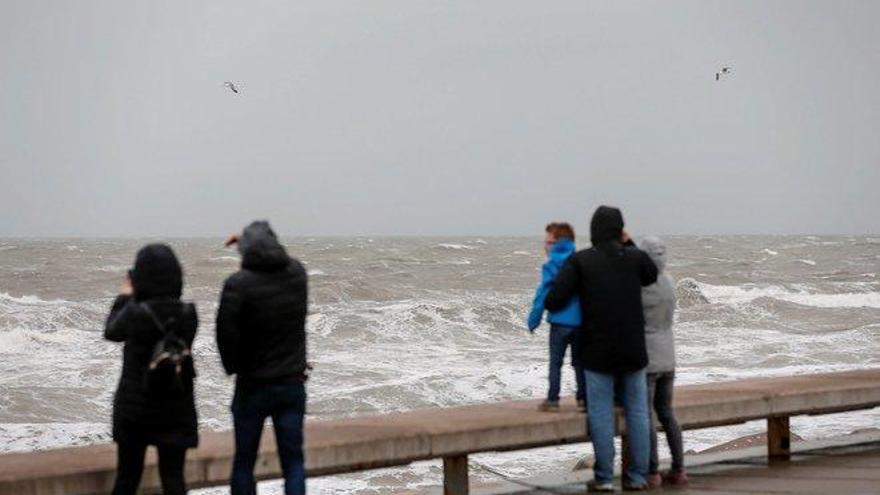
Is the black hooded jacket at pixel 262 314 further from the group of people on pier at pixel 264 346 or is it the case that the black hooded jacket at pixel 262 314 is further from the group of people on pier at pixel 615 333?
the group of people on pier at pixel 615 333

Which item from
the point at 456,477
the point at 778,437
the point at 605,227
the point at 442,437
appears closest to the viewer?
the point at 442,437

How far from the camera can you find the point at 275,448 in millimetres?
6789

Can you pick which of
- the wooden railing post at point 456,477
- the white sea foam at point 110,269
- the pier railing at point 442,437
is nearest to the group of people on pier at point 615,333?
the pier railing at point 442,437

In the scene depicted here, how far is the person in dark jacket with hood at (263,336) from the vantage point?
5.95m

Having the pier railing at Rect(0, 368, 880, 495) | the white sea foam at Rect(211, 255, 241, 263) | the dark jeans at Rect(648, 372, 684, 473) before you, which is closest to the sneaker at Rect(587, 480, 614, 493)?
the pier railing at Rect(0, 368, 880, 495)

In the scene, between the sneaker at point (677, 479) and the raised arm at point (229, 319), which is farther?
the sneaker at point (677, 479)

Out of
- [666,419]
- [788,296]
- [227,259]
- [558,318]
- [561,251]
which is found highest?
[561,251]

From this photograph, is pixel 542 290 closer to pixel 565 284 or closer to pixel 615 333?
pixel 565 284

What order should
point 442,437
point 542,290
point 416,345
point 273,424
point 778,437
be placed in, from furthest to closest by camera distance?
1. point 416,345
2. point 778,437
3. point 542,290
4. point 442,437
5. point 273,424

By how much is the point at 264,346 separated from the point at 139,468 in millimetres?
698

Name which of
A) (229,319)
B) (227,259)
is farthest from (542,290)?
(227,259)

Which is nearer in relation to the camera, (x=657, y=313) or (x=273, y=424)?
(x=273, y=424)

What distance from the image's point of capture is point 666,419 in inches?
314

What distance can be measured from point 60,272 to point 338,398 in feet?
132
